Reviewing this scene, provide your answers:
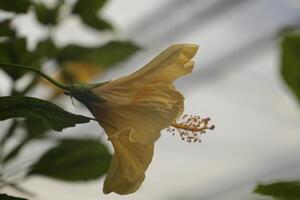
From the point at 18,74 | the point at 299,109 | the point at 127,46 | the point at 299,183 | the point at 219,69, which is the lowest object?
the point at 299,183

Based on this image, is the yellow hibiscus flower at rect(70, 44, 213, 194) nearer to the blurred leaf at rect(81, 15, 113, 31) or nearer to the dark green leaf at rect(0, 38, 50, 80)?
the dark green leaf at rect(0, 38, 50, 80)

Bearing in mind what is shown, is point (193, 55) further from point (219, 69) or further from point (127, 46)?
point (219, 69)

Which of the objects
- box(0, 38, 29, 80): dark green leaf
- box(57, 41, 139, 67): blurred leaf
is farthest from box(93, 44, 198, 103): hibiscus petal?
box(57, 41, 139, 67): blurred leaf

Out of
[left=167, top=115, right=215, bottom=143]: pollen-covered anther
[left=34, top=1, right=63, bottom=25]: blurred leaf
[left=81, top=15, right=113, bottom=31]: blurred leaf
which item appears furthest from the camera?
[left=81, top=15, right=113, bottom=31]: blurred leaf

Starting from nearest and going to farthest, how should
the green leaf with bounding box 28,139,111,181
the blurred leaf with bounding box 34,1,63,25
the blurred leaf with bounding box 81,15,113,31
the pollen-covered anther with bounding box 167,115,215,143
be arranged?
the pollen-covered anther with bounding box 167,115,215,143
the green leaf with bounding box 28,139,111,181
the blurred leaf with bounding box 34,1,63,25
the blurred leaf with bounding box 81,15,113,31

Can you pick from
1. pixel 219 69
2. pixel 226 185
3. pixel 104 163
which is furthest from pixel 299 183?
pixel 226 185

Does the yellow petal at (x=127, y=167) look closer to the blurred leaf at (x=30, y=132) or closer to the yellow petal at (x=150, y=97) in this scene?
the yellow petal at (x=150, y=97)
